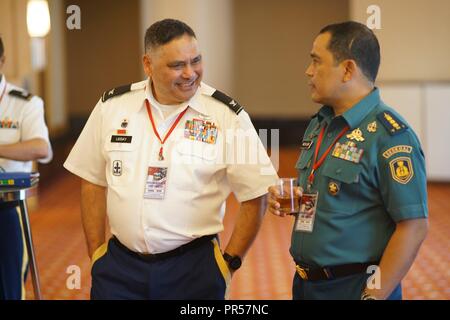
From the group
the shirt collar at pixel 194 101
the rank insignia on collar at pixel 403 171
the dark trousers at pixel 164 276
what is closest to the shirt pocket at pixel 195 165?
the shirt collar at pixel 194 101

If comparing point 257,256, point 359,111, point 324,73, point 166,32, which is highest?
point 166,32

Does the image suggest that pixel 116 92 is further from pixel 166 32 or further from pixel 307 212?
pixel 307 212

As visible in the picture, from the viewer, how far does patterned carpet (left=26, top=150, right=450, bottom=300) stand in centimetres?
434

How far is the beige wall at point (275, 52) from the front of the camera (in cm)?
1045

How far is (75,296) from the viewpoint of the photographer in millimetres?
4285

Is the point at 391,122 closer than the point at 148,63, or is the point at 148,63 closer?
Result: the point at 391,122

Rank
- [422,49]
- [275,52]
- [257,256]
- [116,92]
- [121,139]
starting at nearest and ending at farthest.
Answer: [121,139]
[116,92]
[257,256]
[422,49]
[275,52]

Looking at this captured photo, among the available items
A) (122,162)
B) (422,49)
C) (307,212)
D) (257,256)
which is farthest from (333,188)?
(422,49)

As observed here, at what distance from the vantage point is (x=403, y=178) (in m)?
2.00

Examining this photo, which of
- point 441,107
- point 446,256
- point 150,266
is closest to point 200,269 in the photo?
point 150,266

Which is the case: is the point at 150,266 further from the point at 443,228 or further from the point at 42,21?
the point at 42,21

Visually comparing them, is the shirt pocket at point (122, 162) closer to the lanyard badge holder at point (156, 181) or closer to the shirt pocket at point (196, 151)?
the lanyard badge holder at point (156, 181)

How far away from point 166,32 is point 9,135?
1.31 meters

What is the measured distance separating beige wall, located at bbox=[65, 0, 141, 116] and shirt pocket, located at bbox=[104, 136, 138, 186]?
28.8 feet
